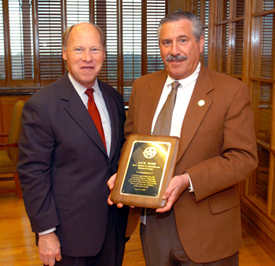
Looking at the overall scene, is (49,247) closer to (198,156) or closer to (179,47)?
(198,156)

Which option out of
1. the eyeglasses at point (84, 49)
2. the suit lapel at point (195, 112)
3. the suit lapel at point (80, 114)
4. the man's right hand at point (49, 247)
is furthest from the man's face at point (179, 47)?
the man's right hand at point (49, 247)

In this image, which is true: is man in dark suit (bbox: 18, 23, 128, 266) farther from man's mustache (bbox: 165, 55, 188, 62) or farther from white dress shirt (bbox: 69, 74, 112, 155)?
man's mustache (bbox: 165, 55, 188, 62)

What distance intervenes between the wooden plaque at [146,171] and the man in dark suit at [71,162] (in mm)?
192

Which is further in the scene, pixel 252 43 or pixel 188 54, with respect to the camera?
pixel 252 43

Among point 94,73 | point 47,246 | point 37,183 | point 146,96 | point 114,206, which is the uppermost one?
point 94,73

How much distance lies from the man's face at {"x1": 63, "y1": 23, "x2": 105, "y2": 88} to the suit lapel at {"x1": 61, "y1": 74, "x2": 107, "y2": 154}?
0.11m

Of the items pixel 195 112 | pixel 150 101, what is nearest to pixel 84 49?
pixel 150 101

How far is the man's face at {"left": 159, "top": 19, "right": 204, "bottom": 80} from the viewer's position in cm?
158

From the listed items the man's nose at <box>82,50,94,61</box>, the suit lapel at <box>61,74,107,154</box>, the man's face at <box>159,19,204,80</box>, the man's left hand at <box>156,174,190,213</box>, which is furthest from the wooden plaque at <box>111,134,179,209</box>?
the man's nose at <box>82,50,94,61</box>

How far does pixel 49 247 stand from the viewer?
1638 millimetres

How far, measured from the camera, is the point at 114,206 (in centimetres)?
179

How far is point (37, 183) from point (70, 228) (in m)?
0.28

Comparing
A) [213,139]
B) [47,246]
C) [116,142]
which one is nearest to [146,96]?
[116,142]

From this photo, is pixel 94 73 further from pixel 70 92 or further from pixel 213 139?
pixel 213 139
